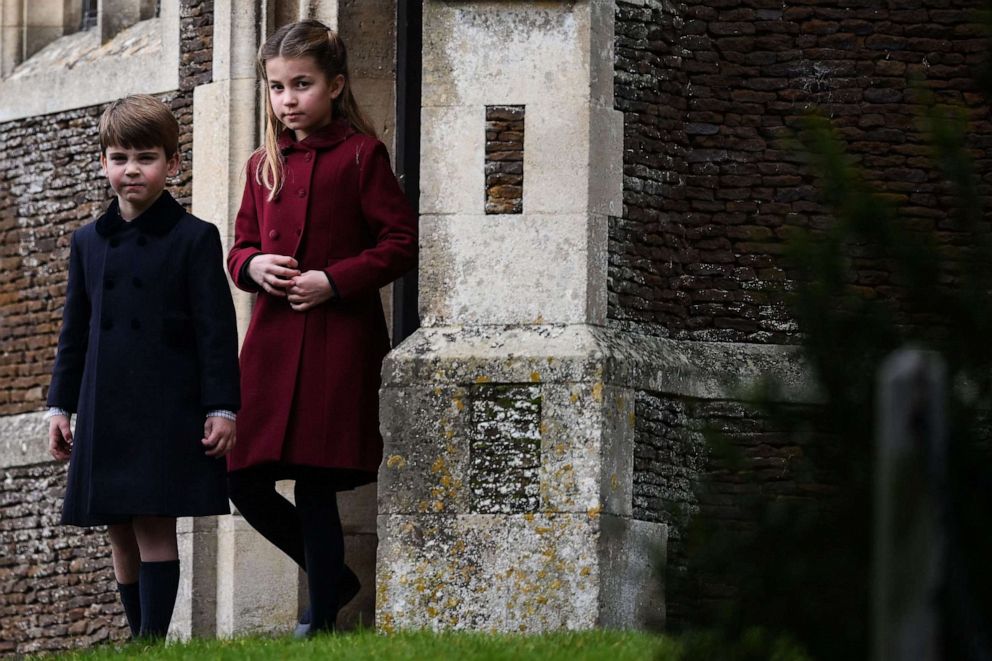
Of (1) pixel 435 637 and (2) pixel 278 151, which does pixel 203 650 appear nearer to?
(1) pixel 435 637

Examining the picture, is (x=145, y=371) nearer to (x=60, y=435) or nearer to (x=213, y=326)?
(x=213, y=326)

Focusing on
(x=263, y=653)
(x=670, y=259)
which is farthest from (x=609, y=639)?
(x=670, y=259)

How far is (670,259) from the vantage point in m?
8.20

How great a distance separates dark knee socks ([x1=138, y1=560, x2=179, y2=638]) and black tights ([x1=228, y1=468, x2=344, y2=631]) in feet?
1.49

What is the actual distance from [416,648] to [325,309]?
4.77 ft

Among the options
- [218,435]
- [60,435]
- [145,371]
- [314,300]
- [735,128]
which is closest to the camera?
[218,435]

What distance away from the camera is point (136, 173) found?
689cm

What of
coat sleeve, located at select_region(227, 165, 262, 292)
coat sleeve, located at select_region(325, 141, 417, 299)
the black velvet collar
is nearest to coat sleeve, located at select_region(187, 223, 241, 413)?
the black velvet collar

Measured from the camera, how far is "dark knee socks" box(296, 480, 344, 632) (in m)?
6.92

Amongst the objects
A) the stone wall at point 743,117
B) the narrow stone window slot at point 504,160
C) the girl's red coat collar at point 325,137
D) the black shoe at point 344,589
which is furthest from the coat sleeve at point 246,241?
the stone wall at point 743,117

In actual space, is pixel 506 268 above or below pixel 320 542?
above

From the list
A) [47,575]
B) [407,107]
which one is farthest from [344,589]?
[47,575]

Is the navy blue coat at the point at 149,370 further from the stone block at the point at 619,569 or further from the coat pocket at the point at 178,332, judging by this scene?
the stone block at the point at 619,569

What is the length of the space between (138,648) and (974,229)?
4.05m
